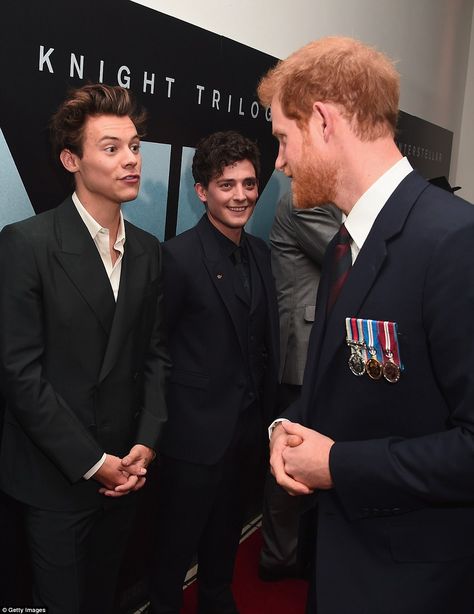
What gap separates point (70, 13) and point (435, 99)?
12.8 feet

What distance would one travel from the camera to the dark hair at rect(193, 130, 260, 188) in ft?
7.43

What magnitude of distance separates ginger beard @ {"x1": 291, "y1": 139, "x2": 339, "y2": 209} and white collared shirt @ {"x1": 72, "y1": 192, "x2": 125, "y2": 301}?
63 centimetres

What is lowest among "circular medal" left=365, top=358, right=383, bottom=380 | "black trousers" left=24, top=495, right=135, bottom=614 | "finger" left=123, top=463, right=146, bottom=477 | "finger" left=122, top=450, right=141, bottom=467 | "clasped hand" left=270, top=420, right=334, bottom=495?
"black trousers" left=24, top=495, right=135, bottom=614

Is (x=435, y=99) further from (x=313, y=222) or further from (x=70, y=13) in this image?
(x=70, y=13)

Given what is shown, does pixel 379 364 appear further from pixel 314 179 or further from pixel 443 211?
pixel 314 179

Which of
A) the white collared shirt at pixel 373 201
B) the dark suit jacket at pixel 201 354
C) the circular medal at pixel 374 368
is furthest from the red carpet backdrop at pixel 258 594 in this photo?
the white collared shirt at pixel 373 201

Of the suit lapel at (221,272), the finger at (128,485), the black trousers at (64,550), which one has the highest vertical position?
the suit lapel at (221,272)

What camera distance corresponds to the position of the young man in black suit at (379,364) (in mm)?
1051

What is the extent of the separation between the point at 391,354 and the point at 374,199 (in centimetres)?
33

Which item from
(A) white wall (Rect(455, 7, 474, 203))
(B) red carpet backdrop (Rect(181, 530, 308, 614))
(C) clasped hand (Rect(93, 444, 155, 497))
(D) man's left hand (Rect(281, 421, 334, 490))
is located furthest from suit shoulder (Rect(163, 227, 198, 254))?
(A) white wall (Rect(455, 7, 474, 203))

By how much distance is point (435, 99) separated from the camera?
197 inches

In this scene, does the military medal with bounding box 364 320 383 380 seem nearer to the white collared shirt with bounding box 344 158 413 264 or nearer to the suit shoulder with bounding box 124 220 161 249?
the white collared shirt with bounding box 344 158 413 264

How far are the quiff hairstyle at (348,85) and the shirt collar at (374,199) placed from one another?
9cm

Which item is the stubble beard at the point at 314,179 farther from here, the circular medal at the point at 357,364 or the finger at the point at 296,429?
the finger at the point at 296,429
